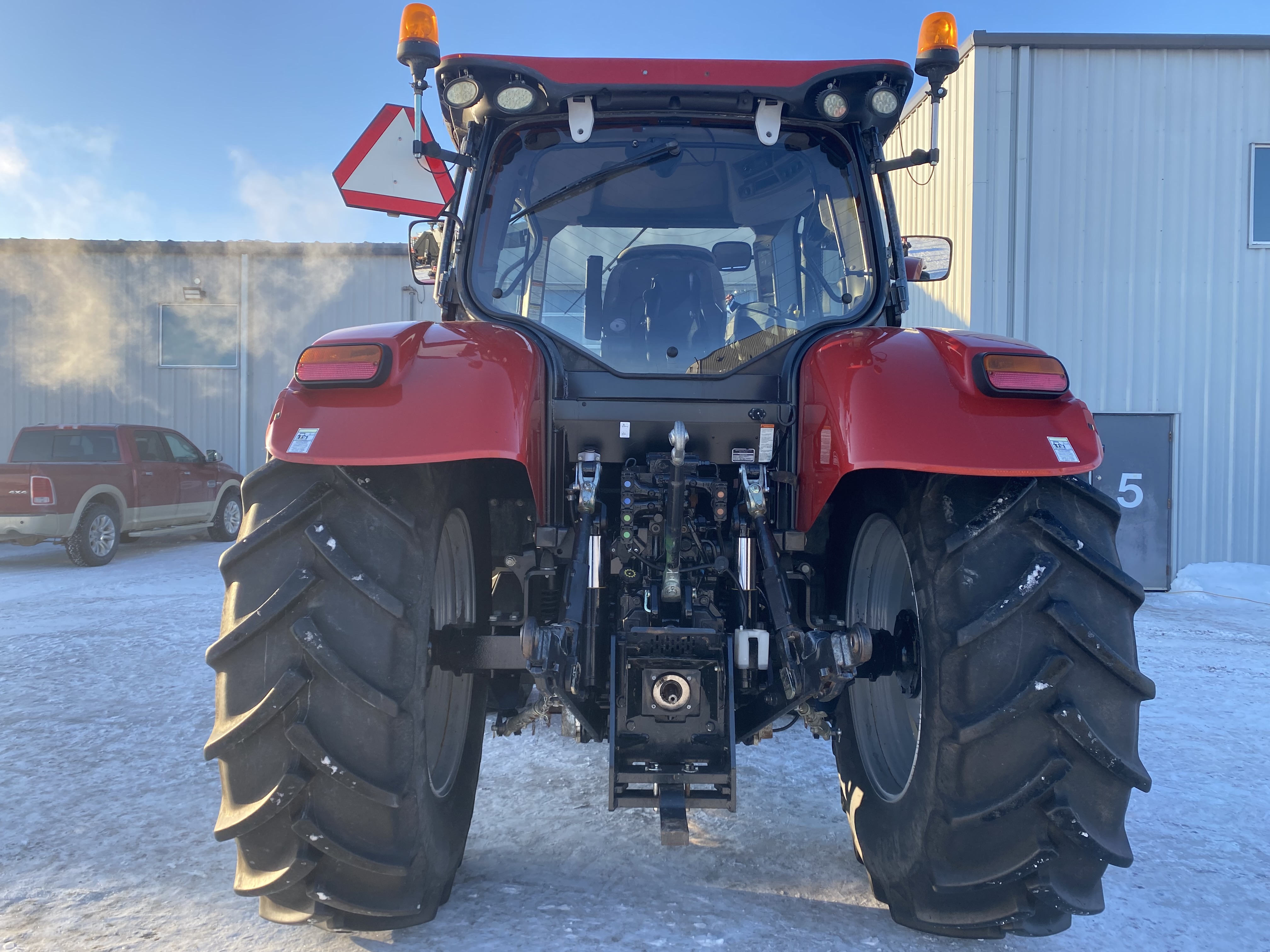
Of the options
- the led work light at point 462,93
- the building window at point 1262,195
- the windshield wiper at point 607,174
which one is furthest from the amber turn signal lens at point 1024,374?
the building window at point 1262,195

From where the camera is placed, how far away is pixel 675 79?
2.86 meters

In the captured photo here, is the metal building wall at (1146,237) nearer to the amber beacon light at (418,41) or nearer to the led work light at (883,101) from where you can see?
the led work light at (883,101)

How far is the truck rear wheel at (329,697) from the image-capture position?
2000 mm

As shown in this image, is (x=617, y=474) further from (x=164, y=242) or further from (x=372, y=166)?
(x=164, y=242)

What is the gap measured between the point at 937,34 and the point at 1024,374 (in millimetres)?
1357

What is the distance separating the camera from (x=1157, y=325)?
875cm

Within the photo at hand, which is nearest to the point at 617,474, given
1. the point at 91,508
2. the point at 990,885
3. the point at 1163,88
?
the point at 990,885

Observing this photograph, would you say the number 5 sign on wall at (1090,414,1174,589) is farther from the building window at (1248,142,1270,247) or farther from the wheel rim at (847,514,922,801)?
the wheel rim at (847,514,922,801)

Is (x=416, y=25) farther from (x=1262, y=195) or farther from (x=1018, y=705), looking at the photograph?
(x=1262, y=195)

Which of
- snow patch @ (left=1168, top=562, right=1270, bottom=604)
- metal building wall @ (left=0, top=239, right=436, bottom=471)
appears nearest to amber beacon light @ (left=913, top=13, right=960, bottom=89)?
snow patch @ (left=1168, top=562, right=1270, bottom=604)

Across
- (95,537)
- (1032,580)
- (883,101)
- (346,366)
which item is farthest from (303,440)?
(95,537)

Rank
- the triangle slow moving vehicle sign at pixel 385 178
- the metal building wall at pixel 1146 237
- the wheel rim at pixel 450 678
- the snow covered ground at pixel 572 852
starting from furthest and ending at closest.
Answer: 1. the metal building wall at pixel 1146 237
2. the triangle slow moving vehicle sign at pixel 385 178
3. the wheel rim at pixel 450 678
4. the snow covered ground at pixel 572 852

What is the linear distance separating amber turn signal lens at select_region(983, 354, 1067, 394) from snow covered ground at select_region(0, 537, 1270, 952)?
4.66 feet

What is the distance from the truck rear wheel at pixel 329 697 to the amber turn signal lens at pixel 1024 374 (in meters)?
1.42
